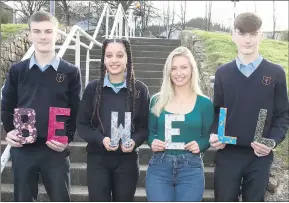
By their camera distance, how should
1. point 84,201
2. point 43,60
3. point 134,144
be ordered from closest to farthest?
point 134,144, point 43,60, point 84,201

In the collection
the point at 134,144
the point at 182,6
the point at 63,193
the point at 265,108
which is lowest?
the point at 63,193

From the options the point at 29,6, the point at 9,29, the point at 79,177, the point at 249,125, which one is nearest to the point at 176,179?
the point at 249,125

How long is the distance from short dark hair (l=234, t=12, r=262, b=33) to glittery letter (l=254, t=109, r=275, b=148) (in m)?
0.58

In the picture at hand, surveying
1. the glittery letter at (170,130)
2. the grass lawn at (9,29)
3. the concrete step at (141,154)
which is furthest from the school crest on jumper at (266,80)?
the grass lawn at (9,29)

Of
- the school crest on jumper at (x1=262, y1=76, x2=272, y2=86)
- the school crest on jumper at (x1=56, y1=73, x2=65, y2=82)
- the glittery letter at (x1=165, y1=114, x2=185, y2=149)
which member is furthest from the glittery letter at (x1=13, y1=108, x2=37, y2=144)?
the school crest on jumper at (x1=262, y1=76, x2=272, y2=86)

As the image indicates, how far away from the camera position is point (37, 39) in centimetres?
282

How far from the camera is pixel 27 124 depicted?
272cm

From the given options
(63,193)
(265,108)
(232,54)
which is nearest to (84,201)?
(63,193)

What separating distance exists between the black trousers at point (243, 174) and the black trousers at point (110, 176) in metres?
0.64

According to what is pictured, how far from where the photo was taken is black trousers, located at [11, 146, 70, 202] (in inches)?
109

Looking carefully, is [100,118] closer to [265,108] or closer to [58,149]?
[58,149]

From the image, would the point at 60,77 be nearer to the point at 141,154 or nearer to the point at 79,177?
the point at 79,177

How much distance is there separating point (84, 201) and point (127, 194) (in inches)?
Result: 53.2

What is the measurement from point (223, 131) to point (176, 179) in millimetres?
468
